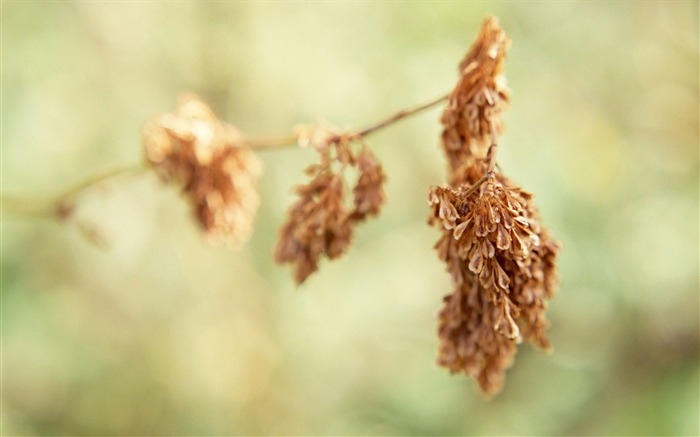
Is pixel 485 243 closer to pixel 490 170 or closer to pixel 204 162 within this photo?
pixel 490 170

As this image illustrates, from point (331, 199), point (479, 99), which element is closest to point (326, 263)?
point (331, 199)

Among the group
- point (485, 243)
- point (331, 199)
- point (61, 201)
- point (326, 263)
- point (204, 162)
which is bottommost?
point (485, 243)

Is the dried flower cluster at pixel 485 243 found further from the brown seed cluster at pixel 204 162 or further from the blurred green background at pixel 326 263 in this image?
the blurred green background at pixel 326 263

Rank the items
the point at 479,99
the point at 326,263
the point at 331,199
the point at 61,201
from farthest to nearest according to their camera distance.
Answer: the point at 326,263 → the point at 61,201 → the point at 331,199 → the point at 479,99

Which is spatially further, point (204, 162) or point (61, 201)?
point (61, 201)

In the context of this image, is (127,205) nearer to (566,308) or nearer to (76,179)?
(76,179)

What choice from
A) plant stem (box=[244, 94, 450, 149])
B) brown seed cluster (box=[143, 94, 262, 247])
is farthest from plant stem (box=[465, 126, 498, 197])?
brown seed cluster (box=[143, 94, 262, 247])

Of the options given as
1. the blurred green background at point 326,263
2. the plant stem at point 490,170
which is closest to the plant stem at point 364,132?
the plant stem at point 490,170
